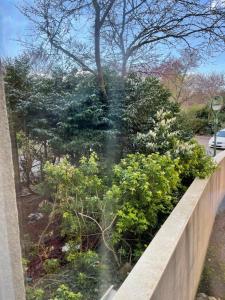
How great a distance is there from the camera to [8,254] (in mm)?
833

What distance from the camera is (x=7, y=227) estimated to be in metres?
0.82

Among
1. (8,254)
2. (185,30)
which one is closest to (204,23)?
(185,30)

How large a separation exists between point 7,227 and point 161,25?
3.99 metres

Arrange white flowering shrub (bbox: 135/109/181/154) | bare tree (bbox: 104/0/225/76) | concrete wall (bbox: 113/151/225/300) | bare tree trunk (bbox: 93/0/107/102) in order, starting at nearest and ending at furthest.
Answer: concrete wall (bbox: 113/151/225/300), bare tree trunk (bbox: 93/0/107/102), bare tree (bbox: 104/0/225/76), white flowering shrub (bbox: 135/109/181/154)

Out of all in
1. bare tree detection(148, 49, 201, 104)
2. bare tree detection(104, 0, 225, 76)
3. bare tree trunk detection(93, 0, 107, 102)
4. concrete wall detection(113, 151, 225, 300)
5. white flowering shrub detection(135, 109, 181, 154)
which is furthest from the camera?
bare tree detection(148, 49, 201, 104)

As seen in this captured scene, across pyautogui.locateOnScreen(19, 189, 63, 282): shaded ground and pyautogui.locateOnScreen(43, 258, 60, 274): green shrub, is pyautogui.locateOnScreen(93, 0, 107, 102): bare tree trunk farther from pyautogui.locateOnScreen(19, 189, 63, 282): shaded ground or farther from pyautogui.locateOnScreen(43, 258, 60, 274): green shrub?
pyautogui.locateOnScreen(43, 258, 60, 274): green shrub

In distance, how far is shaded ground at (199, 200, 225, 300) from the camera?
116 inches

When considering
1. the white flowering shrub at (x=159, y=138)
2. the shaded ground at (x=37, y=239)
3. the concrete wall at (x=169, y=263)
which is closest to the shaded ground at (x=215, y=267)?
the concrete wall at (x=169, y=263)

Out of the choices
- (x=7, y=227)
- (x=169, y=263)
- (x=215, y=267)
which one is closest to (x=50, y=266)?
(x=169, y=263)

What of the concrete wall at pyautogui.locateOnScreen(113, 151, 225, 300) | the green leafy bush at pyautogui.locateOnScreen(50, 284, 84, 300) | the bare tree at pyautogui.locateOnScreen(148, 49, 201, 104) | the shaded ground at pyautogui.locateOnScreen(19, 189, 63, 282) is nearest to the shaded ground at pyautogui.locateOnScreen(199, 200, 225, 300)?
the concrete wall at pyautogui.locateOnScreen(113, 151, 225, 300)

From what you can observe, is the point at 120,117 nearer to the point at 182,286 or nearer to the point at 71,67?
the point at 71,67

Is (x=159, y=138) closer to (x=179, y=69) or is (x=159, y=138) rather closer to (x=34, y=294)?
(x=179, y=69)

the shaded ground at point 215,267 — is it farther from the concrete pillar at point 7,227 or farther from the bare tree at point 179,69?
the concrete pillar at point 7,227

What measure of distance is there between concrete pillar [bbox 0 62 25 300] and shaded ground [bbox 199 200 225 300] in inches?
106
